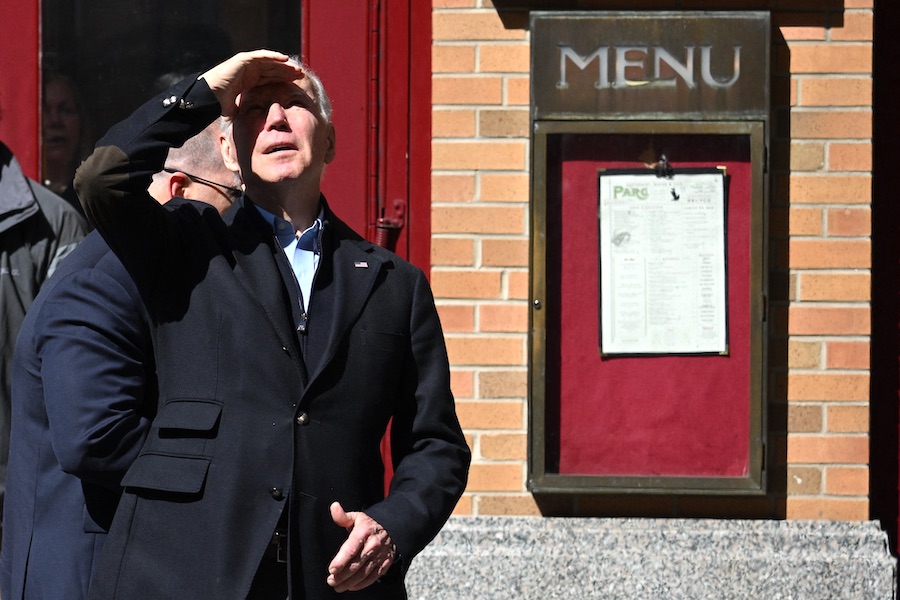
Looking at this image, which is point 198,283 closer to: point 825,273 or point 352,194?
point 352,194

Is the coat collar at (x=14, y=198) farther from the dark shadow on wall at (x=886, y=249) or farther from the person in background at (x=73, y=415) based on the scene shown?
the dark shadow on wall at (x=886, y=249)

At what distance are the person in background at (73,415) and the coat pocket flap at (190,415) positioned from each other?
0.27 ft

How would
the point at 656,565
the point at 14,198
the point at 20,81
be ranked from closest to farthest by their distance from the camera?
1. the point at 14,198
2. the point at 656,565
3. the point at 20,81

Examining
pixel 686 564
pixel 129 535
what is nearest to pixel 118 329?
pixel 129 535

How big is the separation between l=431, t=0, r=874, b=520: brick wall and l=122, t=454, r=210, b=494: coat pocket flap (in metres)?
2.27

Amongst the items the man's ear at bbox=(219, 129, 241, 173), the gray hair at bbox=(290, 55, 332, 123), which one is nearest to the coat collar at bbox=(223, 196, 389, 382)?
the man's ear at bbox=(219, 129, 241, 173)

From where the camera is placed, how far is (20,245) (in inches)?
175

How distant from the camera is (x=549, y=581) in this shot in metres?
4.72

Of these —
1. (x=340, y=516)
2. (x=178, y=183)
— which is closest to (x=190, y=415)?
(x=340, y=516)

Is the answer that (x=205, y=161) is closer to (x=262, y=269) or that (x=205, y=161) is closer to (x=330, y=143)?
(x=330, y=143)

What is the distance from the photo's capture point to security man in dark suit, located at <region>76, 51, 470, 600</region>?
8.39ft

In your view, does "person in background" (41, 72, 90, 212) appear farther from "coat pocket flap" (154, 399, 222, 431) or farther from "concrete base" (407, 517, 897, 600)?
"coat pocket flap" (154, 399, 222, 431)

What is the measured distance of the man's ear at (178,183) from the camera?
3.41 metres

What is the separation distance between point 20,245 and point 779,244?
2.51 m
